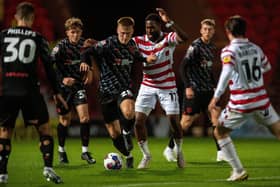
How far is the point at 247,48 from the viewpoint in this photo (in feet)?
24.1

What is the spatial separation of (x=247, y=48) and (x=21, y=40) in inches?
95.3

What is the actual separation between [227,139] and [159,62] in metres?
2.29

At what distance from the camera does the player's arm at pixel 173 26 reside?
8688mm

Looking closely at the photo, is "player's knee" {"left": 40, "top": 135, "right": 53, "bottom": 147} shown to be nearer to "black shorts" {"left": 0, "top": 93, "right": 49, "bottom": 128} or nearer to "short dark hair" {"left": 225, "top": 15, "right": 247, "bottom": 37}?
"black shorts" {"left": 0, "top": 93, "right": 49, "bottom": 128}

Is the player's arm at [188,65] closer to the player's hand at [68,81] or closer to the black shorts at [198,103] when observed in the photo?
the black shorts at [198,103]

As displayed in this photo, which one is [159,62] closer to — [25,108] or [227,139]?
[227,139]

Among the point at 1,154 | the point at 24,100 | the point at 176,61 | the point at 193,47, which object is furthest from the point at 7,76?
the point at 176,61

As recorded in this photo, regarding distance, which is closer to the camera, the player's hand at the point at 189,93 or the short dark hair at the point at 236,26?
the short dark hair at the point at 236,26

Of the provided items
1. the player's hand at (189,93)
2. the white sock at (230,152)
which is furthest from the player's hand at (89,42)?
the white sock at (230,152)

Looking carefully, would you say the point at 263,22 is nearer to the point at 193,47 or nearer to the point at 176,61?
the point at 176,61

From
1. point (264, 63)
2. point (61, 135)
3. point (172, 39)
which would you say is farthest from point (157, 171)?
point (264, 63)

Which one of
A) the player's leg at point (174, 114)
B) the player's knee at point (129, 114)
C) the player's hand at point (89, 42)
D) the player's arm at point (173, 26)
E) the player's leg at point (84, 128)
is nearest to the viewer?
the player's arm at point (173, 26)

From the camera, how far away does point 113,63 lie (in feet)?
30.7

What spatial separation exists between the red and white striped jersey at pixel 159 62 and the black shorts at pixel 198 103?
4.08ft
